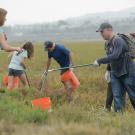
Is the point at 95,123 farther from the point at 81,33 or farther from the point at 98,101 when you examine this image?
the point at 81,33

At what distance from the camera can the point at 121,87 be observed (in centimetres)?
1016

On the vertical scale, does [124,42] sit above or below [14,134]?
above

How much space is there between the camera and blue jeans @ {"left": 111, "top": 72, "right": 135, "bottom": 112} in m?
9.95

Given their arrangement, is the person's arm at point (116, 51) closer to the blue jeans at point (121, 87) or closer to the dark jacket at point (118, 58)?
the dark jacket at point (118, 58)

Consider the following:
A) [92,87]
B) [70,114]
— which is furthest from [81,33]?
[70,114]

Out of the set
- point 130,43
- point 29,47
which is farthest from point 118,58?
point 29,47

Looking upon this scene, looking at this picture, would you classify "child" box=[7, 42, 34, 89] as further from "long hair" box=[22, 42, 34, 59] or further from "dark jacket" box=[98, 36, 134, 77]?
"dark jacket" box=[98, 36, 134, 77]

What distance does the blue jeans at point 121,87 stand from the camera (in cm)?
995

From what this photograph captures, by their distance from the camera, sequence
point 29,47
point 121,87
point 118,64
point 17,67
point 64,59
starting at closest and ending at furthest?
point 118,64, point 121,87, point 64,59, point 29,47, point 17,67

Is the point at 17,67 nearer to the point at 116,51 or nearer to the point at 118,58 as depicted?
the point at 118,58

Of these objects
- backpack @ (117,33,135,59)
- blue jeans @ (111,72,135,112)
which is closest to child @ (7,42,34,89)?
blue jeans @ (111,72,135,112)

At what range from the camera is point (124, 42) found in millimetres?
9812

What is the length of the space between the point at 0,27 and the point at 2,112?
2364mm

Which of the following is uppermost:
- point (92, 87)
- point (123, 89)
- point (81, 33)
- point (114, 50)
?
point (114, 50)
